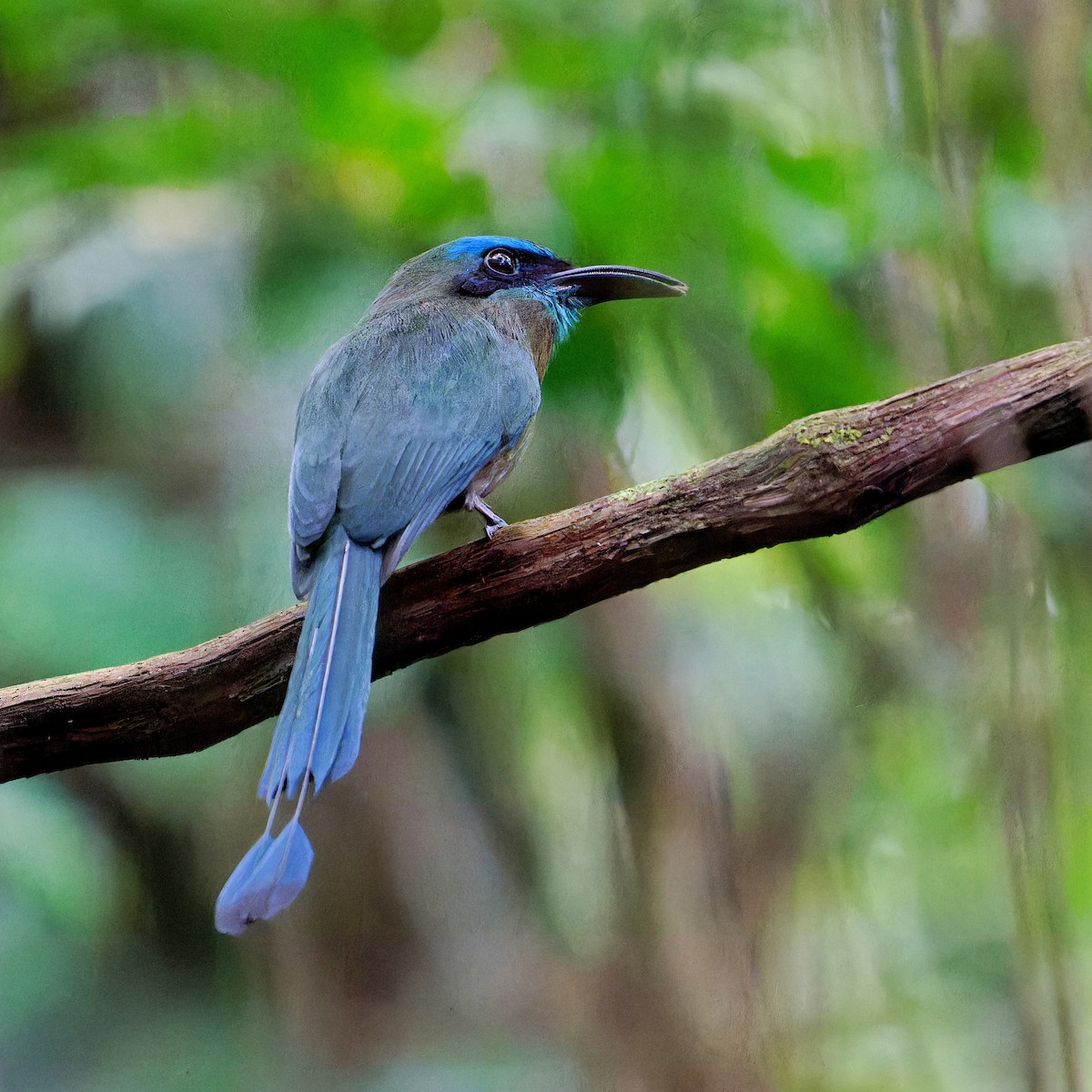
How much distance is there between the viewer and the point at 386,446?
117 cm

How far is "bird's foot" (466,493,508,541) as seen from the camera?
1155 mm

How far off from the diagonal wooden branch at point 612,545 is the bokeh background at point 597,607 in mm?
125

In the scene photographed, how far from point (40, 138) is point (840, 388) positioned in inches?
40.7

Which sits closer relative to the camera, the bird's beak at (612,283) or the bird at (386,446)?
the bird at (386,446)

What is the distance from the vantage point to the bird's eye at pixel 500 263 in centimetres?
138

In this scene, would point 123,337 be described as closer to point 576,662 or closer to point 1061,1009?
point 576,662

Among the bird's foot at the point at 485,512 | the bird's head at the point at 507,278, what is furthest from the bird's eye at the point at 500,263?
the bird's foot at the point at 485,512

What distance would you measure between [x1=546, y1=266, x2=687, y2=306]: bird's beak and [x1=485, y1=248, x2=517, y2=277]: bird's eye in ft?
0.16

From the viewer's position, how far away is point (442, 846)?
1.25m

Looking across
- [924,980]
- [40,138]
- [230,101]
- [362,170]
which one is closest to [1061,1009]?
[924,980]

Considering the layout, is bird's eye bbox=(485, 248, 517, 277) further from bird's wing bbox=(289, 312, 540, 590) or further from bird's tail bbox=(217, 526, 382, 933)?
bird's tail bbox=(217, 526, 382, 933)

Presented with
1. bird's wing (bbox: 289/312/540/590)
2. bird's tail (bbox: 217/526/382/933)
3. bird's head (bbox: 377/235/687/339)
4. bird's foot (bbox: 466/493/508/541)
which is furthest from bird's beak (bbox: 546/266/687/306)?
bird's tail (bbox: 217/526/382/933)

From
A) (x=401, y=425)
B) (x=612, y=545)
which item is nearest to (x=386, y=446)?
(x=401, y=425)

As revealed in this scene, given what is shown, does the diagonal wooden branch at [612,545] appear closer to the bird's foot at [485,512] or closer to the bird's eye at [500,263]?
the bird's foot at [485,512]
